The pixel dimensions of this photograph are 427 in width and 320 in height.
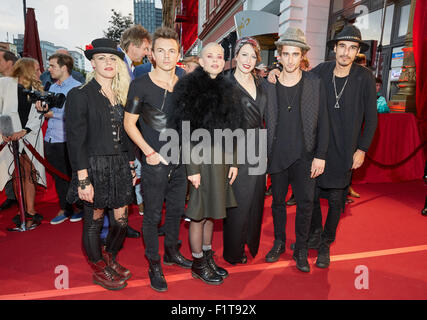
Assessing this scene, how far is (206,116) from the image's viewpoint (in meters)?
2.13

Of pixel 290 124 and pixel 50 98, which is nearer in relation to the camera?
pixel 290 124

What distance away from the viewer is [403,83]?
256 inches

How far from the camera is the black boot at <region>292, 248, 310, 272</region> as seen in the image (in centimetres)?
271

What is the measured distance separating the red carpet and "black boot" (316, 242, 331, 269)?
0.06 m

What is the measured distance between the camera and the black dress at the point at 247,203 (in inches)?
96.5

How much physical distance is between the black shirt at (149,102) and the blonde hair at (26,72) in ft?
6.78

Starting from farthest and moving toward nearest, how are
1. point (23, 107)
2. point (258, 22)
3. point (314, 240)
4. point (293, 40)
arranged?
point (258, 22) < point (23, 107) < point (314, 240) < point (293, 40)

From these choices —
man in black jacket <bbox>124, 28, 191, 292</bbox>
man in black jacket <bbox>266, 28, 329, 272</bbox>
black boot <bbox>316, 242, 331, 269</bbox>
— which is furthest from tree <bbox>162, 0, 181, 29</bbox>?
black boot <bbox>316, 242, 331, 269</bbox>

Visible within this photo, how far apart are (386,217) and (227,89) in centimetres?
331

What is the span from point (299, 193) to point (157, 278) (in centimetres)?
146

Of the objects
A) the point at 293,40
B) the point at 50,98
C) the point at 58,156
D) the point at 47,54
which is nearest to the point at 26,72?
the point at 50,98

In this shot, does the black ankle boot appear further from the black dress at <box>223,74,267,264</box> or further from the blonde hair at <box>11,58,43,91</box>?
the blonde hair at <box>11,58,43,91</box>

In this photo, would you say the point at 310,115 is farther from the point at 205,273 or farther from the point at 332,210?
the point at 205,273
